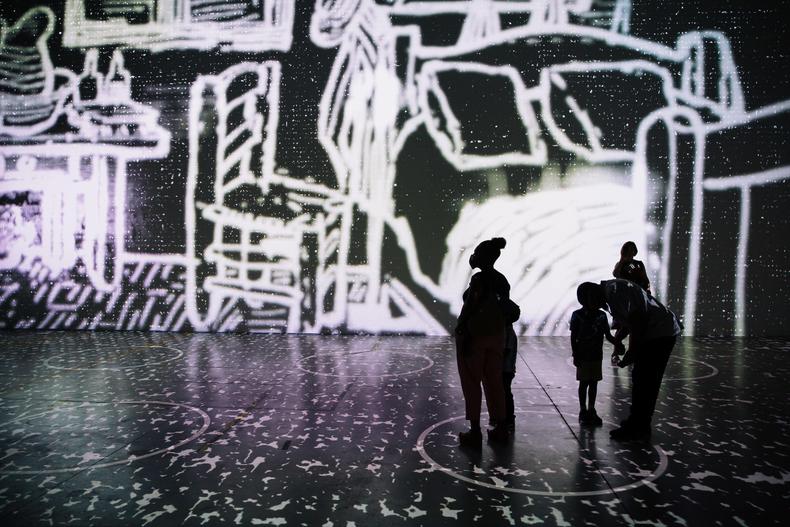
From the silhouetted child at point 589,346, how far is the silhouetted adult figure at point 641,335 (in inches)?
6.7

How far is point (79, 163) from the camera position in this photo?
6.89 metres

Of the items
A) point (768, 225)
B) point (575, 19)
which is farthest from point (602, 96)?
point (768, 225)

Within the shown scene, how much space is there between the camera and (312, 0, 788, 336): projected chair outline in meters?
6.28

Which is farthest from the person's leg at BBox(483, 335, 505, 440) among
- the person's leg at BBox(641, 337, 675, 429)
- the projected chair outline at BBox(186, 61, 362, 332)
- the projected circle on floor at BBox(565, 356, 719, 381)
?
the projected chair outline at BBox(186, 61, 362, 332)

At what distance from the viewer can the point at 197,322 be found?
6.75 meters

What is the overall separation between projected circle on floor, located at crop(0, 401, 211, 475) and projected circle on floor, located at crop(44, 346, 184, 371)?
4.32 feet

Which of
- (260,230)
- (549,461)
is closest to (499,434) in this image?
(549,461)

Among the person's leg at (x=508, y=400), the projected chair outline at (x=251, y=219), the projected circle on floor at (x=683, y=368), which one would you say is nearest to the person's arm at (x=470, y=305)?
the person's leg at (x=508, y=400)

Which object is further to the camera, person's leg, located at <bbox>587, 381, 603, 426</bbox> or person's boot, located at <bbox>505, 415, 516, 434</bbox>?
person's leg, located at <bbox>587, 381, 603, 426</bbox>

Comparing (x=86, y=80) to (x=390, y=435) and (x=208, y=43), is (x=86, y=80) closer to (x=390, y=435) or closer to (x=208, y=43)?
(x=208, y=43)

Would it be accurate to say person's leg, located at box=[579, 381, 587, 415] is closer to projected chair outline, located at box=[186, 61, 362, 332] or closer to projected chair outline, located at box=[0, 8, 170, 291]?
projected chair outline, located at box=[186, 61, 362, 332]

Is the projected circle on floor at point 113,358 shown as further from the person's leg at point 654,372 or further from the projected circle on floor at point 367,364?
the person's leg at point 654,372

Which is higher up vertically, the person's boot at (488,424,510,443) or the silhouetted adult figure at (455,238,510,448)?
the silhouetted adult figure at (455,238,510,448)

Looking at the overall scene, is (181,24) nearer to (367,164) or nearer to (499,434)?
(367,164)
